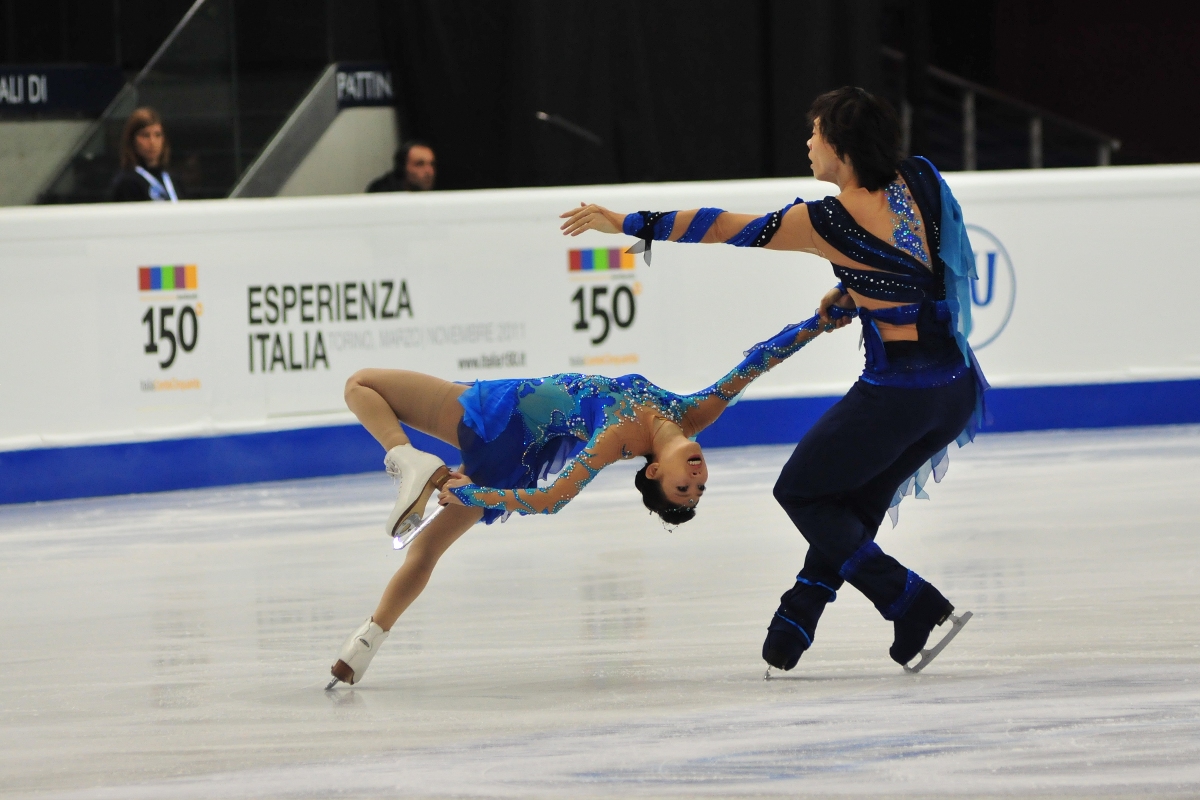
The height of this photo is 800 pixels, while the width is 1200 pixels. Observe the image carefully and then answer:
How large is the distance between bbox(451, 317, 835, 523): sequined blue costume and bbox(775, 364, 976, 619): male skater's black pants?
22 cm

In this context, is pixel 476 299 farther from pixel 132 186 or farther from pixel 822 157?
pixel 822 157

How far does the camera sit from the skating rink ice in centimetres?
326

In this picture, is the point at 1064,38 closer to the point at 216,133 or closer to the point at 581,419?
the point at 216,133

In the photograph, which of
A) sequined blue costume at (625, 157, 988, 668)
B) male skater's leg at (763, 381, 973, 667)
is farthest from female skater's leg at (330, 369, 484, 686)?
male skater's leg at (763, 381, 973, 667)

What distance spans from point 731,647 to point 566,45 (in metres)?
6.74

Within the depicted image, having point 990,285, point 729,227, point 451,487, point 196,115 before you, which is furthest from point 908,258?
point 196,115

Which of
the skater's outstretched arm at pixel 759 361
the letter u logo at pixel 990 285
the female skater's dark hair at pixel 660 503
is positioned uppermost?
the letter u logo at pixel 990 285

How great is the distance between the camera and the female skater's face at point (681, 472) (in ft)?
12.6

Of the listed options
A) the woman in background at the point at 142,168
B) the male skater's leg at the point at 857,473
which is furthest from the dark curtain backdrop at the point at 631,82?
the male skater's leg at the point at 857,473

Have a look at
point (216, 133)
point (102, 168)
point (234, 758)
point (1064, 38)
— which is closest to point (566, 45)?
point (216, 133)

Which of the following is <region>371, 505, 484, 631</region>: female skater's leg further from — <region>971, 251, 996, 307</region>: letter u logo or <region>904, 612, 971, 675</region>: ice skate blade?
<region>971, 251, 996, 307</region>: letter u logo

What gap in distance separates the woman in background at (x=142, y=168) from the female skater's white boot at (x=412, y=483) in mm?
4353

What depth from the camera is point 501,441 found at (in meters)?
4.01

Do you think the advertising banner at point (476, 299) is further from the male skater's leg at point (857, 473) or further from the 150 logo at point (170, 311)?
the male skater's leg at point (857, 473)
